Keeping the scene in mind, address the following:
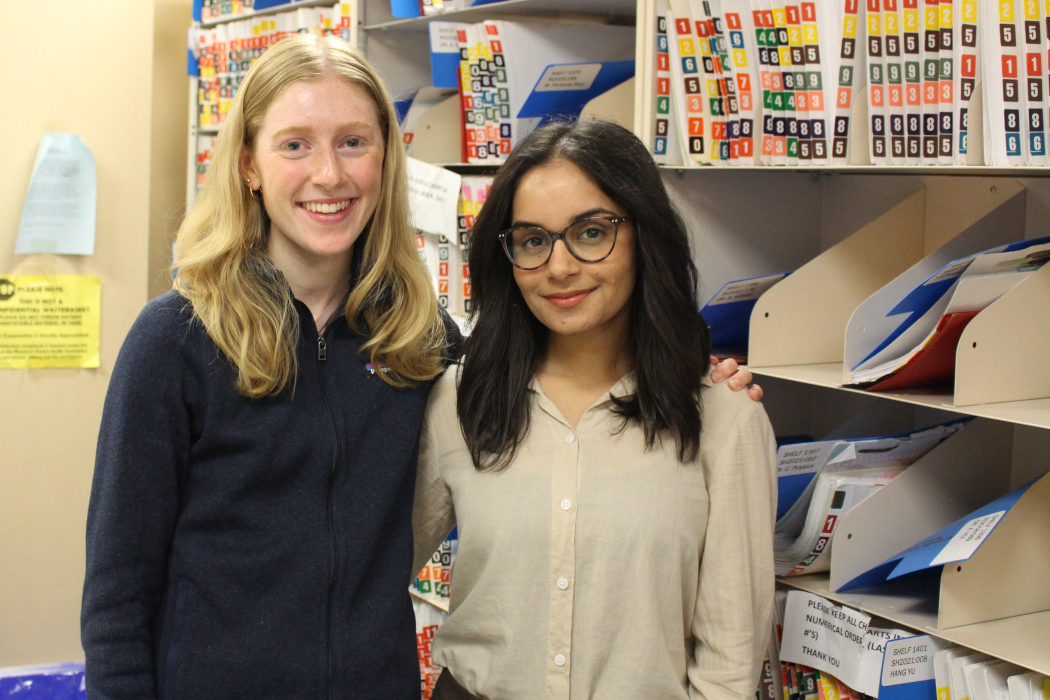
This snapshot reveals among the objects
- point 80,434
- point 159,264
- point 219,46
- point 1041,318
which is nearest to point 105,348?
point 80,434

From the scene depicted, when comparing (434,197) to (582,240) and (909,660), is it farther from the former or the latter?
(909,660)

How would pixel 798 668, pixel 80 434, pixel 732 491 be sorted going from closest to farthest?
pixel 732 491
pixel 798 668
pixel 80 434

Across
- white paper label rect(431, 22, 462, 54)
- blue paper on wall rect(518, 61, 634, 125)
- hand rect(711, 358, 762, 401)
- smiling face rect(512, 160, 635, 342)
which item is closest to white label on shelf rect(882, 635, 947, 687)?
hand rect(711, 358, 762, 401)

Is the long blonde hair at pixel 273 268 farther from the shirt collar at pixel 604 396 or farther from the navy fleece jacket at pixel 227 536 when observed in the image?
the shirt collar at pixel 604 396

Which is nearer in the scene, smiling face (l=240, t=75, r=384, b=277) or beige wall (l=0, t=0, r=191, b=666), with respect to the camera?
smiling face (l=240, t=75, r=384, b=277)

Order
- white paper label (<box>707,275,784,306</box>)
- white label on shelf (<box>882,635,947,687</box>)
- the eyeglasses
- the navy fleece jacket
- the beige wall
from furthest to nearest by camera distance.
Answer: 1. the beige wall
2. white paper label (<box>707,275,784,306</box>)
3. white label on shelf (<box>882,635,947,687</box>)
4. the eyeglasses
5. the navy fleece jacket

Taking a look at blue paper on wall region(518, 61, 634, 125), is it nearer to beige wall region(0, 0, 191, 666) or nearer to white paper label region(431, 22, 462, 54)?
white paper label region(431, 22, 462, 54)

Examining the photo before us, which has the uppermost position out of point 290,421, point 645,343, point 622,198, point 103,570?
point 622,198

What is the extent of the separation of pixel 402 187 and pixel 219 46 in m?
1.89

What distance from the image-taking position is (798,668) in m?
1.55

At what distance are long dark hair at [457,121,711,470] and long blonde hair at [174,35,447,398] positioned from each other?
12 cm

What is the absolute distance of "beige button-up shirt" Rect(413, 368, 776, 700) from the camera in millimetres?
1178

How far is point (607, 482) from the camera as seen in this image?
121cm

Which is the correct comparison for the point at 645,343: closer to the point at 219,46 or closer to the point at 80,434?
the point at 80,434
